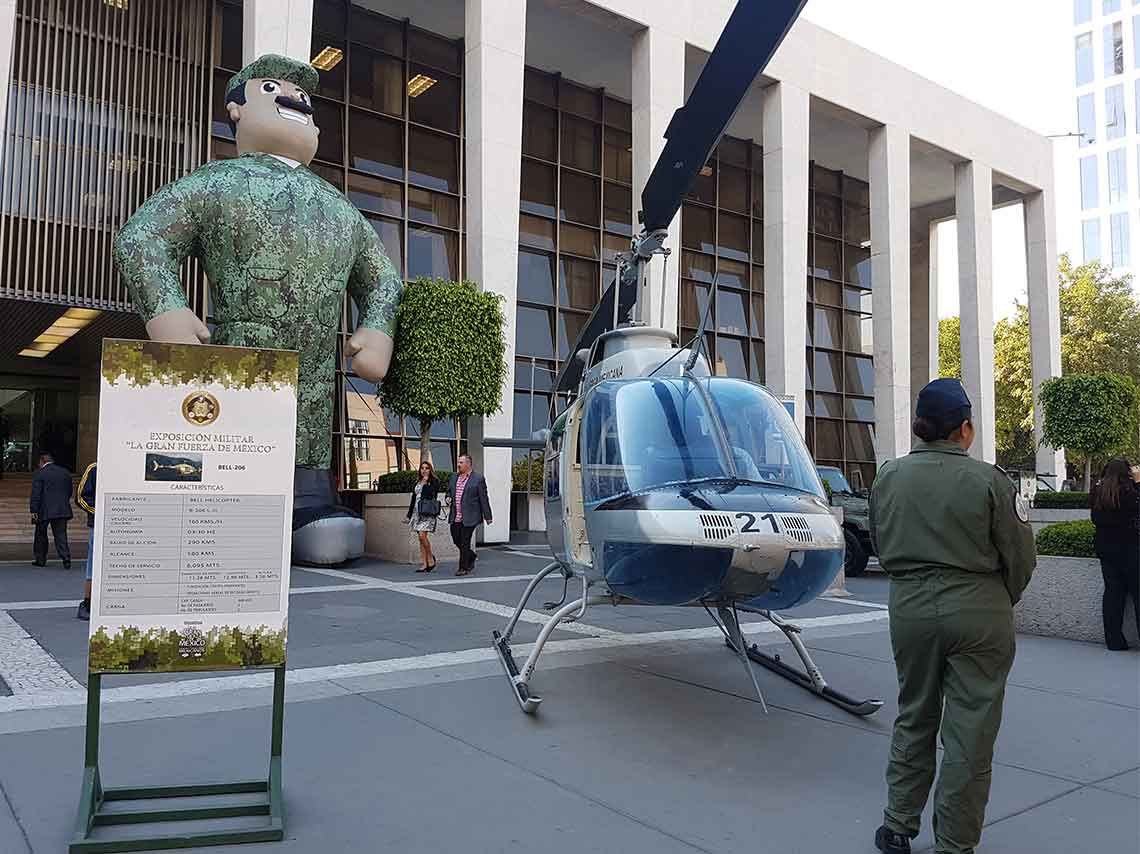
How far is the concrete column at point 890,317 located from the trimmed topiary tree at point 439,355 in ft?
40.2

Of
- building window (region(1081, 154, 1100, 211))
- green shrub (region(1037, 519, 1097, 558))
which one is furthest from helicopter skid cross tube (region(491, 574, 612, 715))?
building window (region(1081, 154, 1100, 211))

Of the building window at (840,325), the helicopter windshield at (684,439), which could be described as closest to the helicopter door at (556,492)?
the helicopter windshield at (684,439)

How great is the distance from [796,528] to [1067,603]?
15.5 ft

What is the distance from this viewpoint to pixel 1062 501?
1762cm

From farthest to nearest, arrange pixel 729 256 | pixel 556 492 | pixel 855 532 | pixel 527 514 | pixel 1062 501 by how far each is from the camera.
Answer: pixel 729 256 → pixel 527 514 → pixel 1062 501 → pixel 855 532 → pixel 556 492

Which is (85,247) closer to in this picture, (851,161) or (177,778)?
(177,778)

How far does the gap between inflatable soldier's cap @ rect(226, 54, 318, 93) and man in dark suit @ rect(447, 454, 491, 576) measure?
5331 millimetres

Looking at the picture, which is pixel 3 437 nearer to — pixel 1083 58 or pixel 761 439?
pixel 761 439

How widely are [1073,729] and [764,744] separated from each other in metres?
1.86

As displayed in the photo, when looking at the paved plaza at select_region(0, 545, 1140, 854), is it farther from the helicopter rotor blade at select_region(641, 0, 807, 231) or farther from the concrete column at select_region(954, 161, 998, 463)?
the concrete column at select_region(954, 161, 998, 463)

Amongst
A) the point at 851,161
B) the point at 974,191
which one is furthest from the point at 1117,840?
the point at 851,161

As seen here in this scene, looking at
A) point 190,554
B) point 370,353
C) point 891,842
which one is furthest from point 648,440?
point 370,353

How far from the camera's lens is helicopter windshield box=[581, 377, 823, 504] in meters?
4.96

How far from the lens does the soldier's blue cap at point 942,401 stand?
11.0 feet
